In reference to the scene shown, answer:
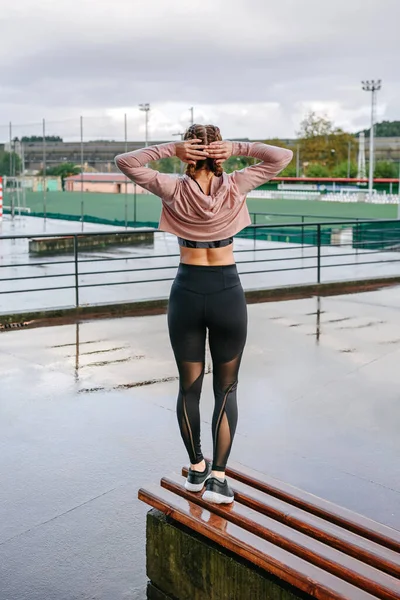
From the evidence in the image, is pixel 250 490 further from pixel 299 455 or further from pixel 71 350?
pixel 71 350

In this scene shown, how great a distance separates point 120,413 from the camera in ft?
18.9

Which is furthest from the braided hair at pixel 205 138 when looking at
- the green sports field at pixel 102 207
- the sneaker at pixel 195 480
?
the green sports field at pixel 102 207

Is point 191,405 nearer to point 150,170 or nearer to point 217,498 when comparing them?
point 217,498

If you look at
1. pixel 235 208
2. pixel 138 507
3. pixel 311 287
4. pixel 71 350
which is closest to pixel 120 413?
pixel 138 507

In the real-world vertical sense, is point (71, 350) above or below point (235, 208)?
below

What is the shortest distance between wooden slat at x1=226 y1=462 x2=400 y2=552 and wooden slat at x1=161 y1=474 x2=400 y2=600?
0.67ft

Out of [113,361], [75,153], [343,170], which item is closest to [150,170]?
[113,361]

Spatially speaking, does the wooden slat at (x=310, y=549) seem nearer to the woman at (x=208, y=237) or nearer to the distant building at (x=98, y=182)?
the woman at (x=208, y=237)

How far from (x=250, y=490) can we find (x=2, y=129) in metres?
29.2

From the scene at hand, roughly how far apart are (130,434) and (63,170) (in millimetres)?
25781

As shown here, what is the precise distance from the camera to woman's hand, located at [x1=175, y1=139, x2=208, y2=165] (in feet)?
10.3

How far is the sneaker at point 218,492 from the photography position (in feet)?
10.6

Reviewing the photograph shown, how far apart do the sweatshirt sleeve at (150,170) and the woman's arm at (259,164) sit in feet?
0.90

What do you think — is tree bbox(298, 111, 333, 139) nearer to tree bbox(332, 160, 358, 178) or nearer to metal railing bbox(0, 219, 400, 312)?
tree bbox(332, 160, 358, 178)
